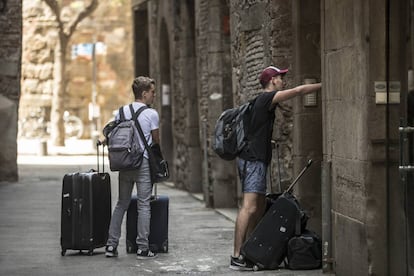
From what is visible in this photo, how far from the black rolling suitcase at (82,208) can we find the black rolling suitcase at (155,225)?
27 centimetres

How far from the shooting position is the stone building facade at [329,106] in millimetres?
8445

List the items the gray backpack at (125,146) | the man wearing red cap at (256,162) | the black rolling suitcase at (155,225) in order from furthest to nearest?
the black rolling suitcase at (155,225) < the gray backpack at (125,146) < the man wearing red cap at (256,162)

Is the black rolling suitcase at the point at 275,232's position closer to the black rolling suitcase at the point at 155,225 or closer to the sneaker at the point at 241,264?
the sneaker at the point at 241,264

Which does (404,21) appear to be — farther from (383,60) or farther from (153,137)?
(153,137)

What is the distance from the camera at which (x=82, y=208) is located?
1116 cm

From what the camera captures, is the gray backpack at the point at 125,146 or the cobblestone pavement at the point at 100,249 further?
the gray backpack at the point at 125,146

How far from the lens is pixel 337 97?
920 centimetres

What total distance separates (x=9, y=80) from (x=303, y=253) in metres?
13.0

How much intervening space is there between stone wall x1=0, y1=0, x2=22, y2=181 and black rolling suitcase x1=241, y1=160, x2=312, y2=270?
12.8 m

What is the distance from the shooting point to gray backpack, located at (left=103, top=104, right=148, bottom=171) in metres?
10.9

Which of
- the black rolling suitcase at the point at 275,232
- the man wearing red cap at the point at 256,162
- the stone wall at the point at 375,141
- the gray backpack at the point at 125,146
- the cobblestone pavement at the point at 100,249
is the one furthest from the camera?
the gray backpack at the point at 125,146

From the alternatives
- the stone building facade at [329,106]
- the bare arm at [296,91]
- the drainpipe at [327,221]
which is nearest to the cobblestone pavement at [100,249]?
the drainpipe at [327,221]

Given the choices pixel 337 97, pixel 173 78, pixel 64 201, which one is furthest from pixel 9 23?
pixel 337 97

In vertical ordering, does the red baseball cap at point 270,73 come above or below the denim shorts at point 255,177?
above
